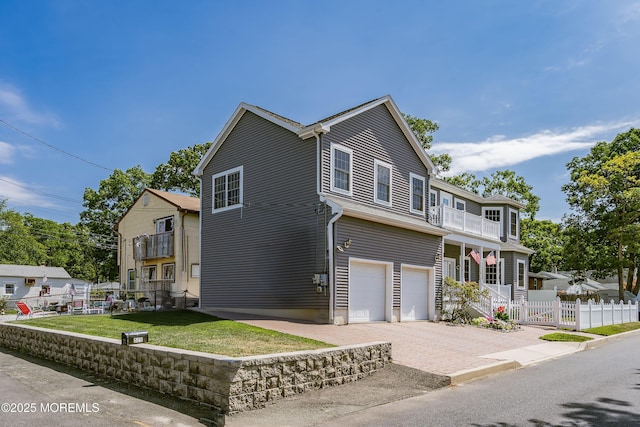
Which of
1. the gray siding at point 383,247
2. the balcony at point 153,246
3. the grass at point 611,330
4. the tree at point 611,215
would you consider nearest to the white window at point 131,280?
the balcony at point 153,246

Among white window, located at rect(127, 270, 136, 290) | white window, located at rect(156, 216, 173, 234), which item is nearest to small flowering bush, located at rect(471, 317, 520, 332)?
white window, located at rect(156, 216, 173, 234)

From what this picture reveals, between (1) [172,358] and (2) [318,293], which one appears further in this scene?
(2) [318,293]

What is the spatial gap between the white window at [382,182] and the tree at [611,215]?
73.2ft

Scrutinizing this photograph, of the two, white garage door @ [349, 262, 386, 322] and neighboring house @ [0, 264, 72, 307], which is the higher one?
white garage door @ [349, 262, 386, 322]

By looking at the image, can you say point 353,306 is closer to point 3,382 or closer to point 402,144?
point 402,144

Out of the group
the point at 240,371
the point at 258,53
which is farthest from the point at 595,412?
the point at 258,53

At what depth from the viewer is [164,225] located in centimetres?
2875

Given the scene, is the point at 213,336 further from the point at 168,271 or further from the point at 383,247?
the point at 168,271

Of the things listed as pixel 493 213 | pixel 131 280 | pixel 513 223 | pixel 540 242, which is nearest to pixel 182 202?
pixel 131 280

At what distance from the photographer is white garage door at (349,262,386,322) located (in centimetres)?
1695

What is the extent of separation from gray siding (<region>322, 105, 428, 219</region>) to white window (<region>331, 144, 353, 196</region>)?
0.19 meters

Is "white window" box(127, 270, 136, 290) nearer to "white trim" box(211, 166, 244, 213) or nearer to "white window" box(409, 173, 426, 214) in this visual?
"white trim" box(211, 166, 244, 213)

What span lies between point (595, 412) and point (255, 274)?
13159mm

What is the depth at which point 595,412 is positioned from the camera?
7215 mm
